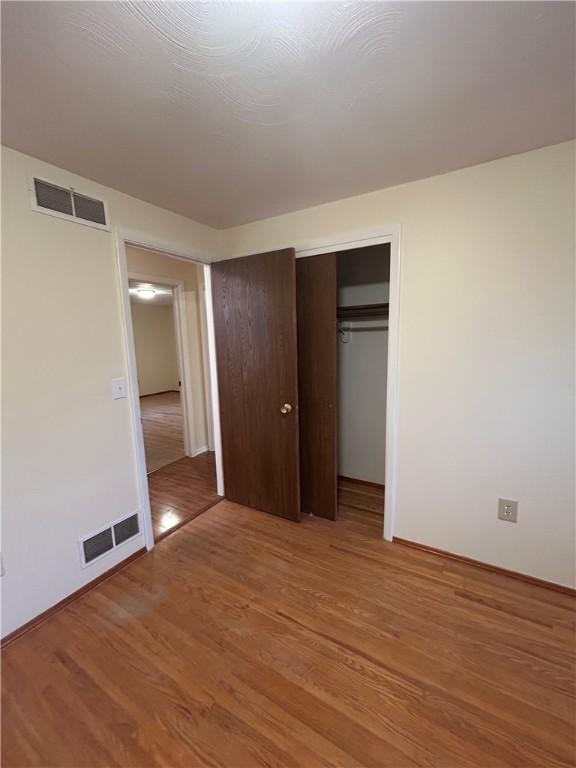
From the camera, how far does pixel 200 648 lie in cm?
149

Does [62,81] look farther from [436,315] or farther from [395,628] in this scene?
[395,628]

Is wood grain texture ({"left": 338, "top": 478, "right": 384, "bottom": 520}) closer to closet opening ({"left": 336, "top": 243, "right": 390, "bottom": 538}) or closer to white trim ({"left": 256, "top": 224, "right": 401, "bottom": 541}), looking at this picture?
closet opening ({"left": 336, "top": 243, "right": 390, "bottom": 538})

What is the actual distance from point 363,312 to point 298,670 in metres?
2.31

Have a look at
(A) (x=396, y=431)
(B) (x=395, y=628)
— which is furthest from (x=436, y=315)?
(B) (x=395, y=628)

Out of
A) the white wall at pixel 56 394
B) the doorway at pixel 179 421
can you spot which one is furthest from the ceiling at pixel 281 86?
the doorway at pixel 179 421

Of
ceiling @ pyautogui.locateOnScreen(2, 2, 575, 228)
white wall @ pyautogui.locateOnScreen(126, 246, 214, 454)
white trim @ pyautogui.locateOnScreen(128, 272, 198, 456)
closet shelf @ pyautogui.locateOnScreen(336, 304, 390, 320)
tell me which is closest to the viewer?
ceiling @ pyautogui.locateOnScreen(2, 2, 575, 228)

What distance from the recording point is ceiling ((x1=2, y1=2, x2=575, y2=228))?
35.9 inches

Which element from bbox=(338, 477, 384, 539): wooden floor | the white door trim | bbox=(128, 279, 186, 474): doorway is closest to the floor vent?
bbox=(338, 477, 384, 539): wooden floor

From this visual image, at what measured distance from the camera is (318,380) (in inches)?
94.0

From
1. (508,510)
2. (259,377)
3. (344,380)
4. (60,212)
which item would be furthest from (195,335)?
(508,510)

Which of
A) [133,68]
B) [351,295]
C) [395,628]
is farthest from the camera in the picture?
[351,295]

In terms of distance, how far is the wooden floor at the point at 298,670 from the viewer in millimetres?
1123

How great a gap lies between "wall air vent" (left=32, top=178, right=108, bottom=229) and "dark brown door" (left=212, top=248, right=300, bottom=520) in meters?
0.89

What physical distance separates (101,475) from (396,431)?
1.90 m
